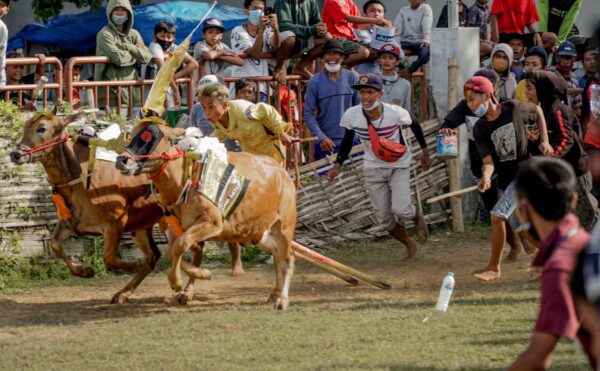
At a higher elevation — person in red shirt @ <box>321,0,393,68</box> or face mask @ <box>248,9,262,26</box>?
face mask @ <box>248,9,262,26</box>

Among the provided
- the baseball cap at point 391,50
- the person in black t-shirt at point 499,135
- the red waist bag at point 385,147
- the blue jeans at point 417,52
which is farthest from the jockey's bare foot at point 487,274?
the blue jeans at point 417,52

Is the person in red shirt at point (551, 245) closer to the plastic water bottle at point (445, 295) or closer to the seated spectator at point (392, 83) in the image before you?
the plastic water bottle at point (445, 295)

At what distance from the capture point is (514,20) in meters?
17.1

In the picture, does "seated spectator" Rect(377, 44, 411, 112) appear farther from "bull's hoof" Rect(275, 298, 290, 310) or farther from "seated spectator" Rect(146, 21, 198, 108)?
"bull's hoof" Rect(275, 298, 290, 310)

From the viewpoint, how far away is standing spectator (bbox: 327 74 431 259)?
41.5 feet

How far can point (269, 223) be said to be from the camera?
35.2 ft

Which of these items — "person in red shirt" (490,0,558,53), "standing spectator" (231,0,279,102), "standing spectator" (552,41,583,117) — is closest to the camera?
"standing spectator" (231,0,279,102)

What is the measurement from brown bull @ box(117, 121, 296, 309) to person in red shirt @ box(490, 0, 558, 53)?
7.11 metres

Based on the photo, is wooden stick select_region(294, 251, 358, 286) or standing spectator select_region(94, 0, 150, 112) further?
standing spectator select_region(94, 0, 150, 112)

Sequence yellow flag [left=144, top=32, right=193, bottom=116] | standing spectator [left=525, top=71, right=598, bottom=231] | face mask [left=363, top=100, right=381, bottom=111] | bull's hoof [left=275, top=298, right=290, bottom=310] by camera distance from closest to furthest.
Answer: bull's hoof [left=275, top=298, right=290, bottom=310]
yellow flag [left=144, top=32, right=193, bottom=116]
standing spectator [left=525, top=71, right=598, bottom=231]
face mask [left=363, top=100, right=381, bottom=111]

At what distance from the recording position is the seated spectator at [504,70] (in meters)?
14.3

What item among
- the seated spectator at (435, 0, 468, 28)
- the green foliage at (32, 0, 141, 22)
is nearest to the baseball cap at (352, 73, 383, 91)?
the seated spectator at (435, 0, 468, 28)

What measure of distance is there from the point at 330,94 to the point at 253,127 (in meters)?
2.94

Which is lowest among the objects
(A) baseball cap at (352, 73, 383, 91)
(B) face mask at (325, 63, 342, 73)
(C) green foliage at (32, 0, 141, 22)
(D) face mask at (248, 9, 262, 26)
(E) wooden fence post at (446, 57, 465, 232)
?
(E) wooden fence post at (446, 57, 465, 232)
